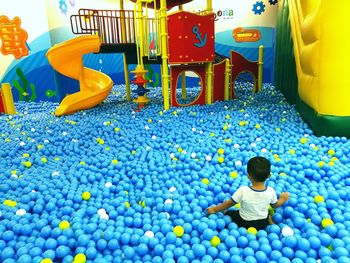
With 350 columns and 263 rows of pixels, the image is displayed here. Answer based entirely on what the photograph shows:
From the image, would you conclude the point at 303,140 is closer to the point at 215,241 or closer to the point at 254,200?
the point at 254,200

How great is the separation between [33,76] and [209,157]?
4.41 metres

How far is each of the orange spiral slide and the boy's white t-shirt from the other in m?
3.35

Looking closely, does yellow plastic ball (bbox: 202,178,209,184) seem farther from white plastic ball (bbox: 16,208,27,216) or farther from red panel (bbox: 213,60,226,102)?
red panel (bbox: 213,60,226,102)

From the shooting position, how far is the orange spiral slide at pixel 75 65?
4219 mm

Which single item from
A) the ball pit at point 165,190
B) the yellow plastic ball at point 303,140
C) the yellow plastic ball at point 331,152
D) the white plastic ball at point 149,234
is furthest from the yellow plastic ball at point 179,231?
the yellow plastic ball at point 303,140

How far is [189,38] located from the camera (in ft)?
13.1

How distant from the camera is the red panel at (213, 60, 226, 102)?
14.6ft

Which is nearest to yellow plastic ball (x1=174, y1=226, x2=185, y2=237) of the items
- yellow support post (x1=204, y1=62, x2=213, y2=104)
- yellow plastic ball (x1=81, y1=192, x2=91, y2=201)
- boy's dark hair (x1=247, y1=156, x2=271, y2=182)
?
boy's dark hair (x1=247, y1=156, x2=271, y2=182)

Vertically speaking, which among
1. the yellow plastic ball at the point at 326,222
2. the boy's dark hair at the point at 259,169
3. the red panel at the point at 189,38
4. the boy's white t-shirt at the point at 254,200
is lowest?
the yellow plastic ball at the point at 326,222

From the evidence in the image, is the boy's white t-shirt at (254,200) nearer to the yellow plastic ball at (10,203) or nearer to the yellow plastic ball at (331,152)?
the yellow plastic ball at (331,152)

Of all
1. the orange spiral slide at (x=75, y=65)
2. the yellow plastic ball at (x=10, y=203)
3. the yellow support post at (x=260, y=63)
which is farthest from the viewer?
the yellow support post at (x=260, y=63)

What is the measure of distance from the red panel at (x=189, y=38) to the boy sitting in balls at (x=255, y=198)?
9.31 feet

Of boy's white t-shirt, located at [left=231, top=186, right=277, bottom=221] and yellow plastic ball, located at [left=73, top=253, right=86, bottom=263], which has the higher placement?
boy's white t-shirt, located at [left=231, top=186, right=277, bottom=221]

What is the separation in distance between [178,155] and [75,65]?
275 cm
